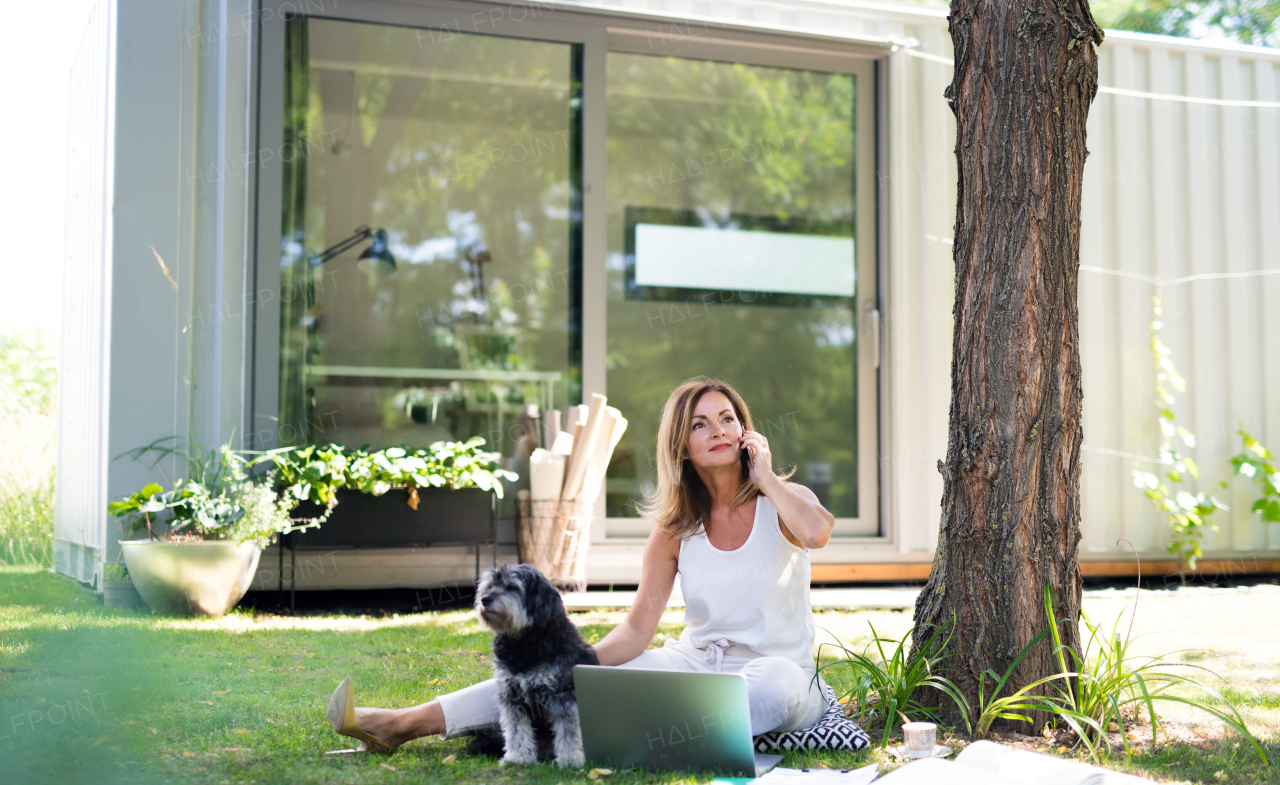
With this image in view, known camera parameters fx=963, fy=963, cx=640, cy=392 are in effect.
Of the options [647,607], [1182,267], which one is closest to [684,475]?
[647,607]

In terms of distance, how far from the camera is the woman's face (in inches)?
104

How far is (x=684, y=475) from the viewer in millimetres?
2764

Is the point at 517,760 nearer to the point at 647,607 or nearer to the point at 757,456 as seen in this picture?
the point at 647,607

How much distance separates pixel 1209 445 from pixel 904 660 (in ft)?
14.0

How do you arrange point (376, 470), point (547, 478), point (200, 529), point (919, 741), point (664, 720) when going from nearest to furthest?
point (664, 720) → point (919, 741) → point (200, 529) → point (376, 470) → point (547, 478)

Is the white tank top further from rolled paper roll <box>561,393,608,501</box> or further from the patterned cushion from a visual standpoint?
rolled paper roll <box>561,393,608,501</box>

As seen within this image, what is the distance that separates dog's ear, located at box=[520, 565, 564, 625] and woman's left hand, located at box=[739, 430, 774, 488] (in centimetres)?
64

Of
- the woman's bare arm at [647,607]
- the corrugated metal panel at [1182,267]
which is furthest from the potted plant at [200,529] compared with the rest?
the corrugated metal panel at [1182,267]

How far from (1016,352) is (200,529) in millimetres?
3368

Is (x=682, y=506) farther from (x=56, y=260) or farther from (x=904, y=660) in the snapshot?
(x=56, y=260)

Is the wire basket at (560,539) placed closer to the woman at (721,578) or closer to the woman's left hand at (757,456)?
the woman at (721,578)

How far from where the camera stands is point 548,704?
2.23 meters

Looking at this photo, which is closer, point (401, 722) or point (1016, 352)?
point (401, 722)

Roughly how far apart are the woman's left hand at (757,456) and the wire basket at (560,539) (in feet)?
7.86
